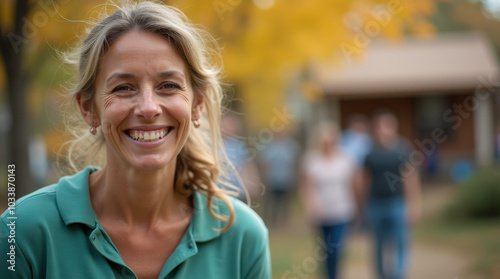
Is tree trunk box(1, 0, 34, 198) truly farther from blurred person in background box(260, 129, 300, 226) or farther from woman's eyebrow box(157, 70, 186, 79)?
blurred person in background box(260, 129, 300, 226)

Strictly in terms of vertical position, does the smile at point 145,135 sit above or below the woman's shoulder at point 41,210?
above

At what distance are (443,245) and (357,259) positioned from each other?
72.3 inches

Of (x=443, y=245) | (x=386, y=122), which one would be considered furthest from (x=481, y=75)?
(x=386, y=122)

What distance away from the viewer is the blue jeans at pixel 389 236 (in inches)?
259

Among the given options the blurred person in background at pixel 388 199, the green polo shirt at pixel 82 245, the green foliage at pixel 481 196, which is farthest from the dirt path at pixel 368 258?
the green polo shirt at pixel 82 245

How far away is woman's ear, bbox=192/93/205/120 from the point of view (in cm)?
225

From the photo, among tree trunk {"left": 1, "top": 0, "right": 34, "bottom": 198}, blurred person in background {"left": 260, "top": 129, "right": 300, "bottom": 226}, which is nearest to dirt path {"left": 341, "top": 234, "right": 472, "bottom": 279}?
blurred person in background {"left": 260, "top": 129, "right": 300, "bottom": 226}

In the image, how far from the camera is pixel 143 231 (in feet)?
7.16

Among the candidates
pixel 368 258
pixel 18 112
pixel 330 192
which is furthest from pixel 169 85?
pixel 368 258

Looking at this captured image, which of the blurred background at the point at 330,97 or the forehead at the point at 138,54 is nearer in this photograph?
the forehead at the point at 138,54

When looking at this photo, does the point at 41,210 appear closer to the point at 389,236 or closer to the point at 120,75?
the point at 120,75

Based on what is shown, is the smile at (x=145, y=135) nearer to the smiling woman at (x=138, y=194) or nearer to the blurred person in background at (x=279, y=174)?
the smiling woman at (x=138, y=194)

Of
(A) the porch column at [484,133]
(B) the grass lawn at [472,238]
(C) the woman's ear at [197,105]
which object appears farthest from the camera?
(A) the porch column at [484,133]

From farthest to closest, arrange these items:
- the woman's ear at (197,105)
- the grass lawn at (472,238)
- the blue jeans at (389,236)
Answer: the grass lawn at (472,238), the blue jeans at (389,236), the woman's ear at (197,105)
